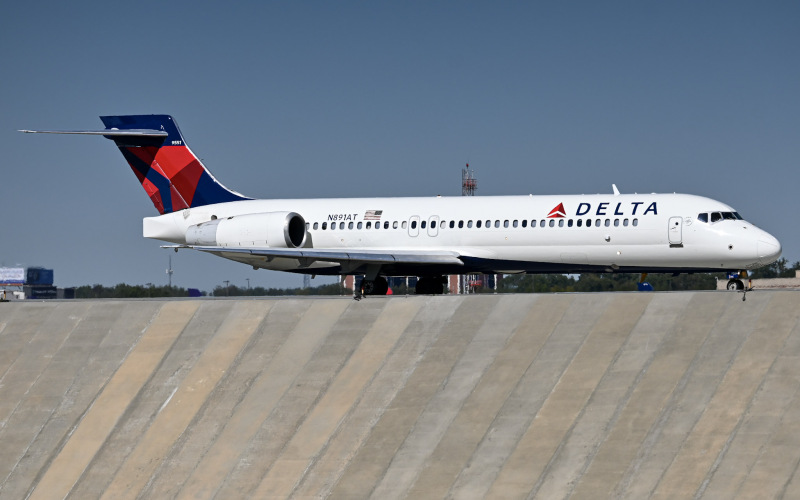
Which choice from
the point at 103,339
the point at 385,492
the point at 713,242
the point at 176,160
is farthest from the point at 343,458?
the point at 176,160

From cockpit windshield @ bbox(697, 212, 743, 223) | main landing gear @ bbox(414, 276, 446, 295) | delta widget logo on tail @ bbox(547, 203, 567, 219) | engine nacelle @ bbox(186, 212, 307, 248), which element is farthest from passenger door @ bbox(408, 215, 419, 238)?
cockpit windshield @ bbox(697, 212, 743, 223)

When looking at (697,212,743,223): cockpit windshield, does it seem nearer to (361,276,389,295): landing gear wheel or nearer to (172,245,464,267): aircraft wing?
(172,245,464,267): aircraft wing

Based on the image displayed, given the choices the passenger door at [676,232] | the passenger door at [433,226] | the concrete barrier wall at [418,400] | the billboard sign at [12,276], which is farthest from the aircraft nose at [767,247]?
the billboard sign at [12,276]

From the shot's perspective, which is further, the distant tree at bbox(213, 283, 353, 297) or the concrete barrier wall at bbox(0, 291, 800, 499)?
the distant tree at bbox(213, 283, 353, 297)

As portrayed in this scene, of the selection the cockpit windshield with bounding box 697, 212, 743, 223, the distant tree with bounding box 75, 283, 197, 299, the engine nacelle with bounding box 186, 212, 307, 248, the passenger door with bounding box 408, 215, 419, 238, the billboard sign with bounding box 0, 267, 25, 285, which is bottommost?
the billboard sign with bounding box 0, 267, 25, 285

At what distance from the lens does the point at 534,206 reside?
36312mm

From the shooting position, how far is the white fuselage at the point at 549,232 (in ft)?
111

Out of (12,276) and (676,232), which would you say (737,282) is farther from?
(12,276)

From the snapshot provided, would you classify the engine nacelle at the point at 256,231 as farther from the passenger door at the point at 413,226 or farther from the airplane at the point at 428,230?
the passenger door at the point at 413,226

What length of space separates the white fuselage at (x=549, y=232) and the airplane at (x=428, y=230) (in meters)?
0.04

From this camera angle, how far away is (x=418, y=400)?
2766 centimetres

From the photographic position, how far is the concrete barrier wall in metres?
24.2

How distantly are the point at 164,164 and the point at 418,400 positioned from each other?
20221mm

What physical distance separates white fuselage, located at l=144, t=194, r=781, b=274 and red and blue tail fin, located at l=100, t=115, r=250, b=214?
14.0 ft
